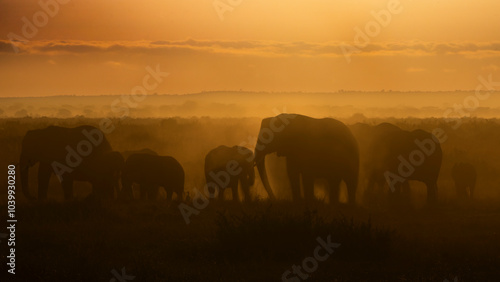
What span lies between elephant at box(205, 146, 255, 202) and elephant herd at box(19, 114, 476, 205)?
1.1 inches

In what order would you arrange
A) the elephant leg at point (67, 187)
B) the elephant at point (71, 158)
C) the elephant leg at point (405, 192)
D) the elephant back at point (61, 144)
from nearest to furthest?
the elephant leg at point (67, 187) → the elephant at point (71, 158) → the elephant back at point (61, 144) → the elephant leg at point (405, 192)

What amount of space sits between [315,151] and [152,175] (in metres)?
4.68

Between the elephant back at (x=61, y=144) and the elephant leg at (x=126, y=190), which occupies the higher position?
the elephant back at (x=61, y=144)

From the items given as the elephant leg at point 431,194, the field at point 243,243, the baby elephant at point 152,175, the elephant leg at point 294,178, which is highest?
the baby elephant at point 152,175

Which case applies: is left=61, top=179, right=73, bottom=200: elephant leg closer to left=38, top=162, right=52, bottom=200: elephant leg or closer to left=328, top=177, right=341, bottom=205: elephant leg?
left=38, top=162, right=52, bottom=200: elephant leg

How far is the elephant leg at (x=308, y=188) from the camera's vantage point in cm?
1803

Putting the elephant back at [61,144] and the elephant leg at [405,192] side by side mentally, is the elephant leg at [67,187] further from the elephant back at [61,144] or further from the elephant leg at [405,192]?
the elephant leg at [405,192]

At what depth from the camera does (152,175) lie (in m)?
20.9

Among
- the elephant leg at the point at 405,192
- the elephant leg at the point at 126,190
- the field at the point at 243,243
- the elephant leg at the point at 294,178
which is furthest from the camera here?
the elephant leg at the point at 126,190

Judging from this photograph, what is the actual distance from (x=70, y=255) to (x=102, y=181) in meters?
8.14

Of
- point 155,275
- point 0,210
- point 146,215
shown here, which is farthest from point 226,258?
point 0,210

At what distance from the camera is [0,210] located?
15.7m

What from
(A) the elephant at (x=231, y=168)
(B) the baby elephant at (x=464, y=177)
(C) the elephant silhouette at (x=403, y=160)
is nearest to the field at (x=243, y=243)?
(C) the elephant silhouette at (x=403, y=160)

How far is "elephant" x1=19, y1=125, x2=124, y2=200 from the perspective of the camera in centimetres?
1961
